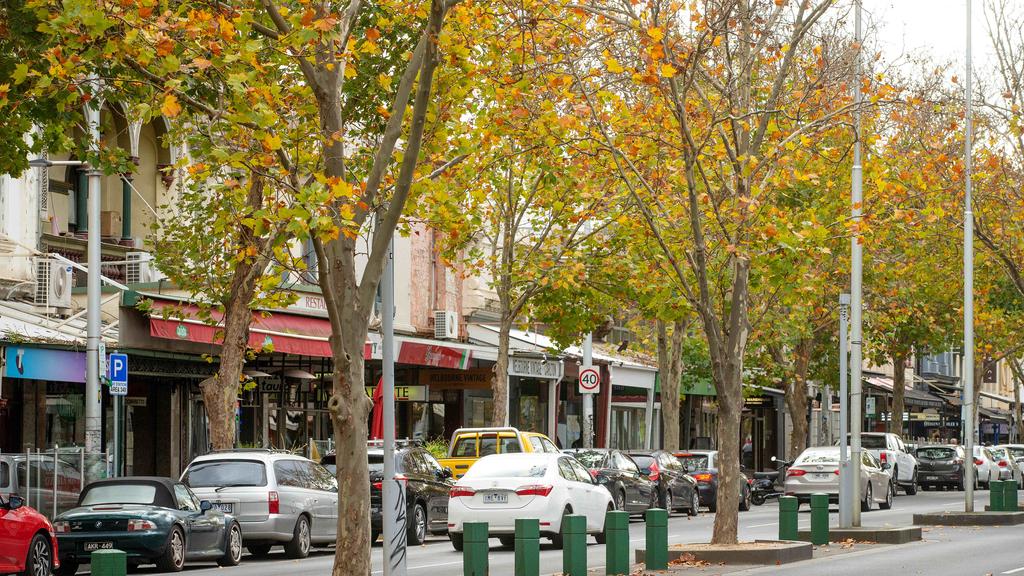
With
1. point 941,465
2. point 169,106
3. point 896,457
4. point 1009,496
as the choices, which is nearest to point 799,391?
point 896,457

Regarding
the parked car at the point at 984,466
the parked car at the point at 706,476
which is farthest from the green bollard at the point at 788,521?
the parked car at the point at 984,466

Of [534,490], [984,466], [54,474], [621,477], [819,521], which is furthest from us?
[984,466]

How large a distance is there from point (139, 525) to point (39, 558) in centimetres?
210

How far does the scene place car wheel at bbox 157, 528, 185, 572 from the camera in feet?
63.8

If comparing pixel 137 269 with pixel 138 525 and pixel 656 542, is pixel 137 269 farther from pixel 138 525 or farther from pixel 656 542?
pixel 656 542

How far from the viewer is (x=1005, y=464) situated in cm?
5231

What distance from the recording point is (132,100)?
16062 mm

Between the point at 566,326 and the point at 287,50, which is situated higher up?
the point at 287,50

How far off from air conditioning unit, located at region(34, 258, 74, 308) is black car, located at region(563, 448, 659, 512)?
10.00m

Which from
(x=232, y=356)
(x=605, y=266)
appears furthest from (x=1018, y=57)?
(x=232, y=356)

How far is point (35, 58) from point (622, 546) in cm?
808

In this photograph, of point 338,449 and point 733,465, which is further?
point 733,465

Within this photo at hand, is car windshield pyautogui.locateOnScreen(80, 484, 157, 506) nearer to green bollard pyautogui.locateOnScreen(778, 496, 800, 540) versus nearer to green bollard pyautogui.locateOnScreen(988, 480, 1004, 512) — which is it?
green bollard pyautogui.locateOnScreen(778, 496, 800, 540)

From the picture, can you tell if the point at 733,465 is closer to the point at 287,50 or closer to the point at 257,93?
the point at 287,50
